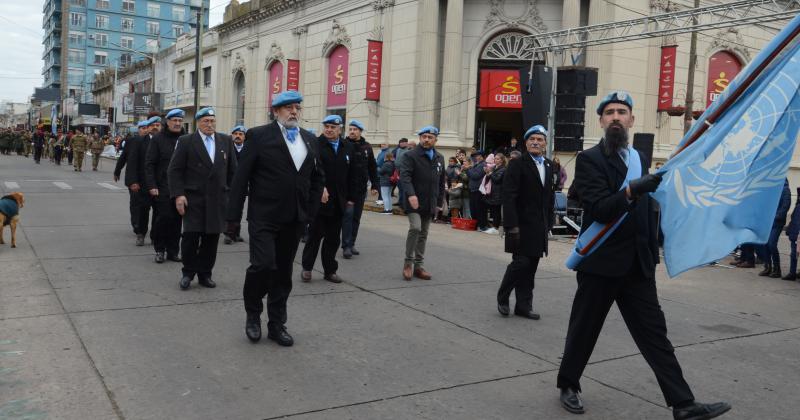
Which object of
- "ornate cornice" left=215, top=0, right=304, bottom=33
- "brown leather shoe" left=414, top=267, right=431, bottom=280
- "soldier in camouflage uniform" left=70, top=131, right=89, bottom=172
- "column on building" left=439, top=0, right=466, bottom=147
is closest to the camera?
"brown leather shoe" left=414, top=267, right=431, bottom=280

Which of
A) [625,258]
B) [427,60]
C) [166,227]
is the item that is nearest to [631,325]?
[625,258]

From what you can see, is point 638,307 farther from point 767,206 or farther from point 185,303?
point 185,303

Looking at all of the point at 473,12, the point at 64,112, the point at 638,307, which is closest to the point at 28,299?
the point at 638,307

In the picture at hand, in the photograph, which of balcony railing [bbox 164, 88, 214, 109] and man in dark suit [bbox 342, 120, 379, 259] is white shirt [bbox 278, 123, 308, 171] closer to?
man in dark suit [bbox 342, 120, 379, 259]

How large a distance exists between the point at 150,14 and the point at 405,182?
303 ft

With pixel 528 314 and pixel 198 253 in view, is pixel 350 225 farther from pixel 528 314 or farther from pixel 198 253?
pixel 528 314

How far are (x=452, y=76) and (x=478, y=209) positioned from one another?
915cm

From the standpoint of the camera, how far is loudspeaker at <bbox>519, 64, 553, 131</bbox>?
1503cm

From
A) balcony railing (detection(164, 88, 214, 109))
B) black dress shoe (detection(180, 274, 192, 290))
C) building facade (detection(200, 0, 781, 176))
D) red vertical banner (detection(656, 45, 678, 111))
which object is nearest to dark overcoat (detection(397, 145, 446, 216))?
black dress shoe (detection(180, 274, 192, 290))

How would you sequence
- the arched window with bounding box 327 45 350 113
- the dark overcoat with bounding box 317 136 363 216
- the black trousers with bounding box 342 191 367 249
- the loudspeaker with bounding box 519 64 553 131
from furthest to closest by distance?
the arched window with bounding box 327 45 350 113 → the loudspeaker with bounding box 519 64 553 131 → the black trousers with bounding box 342 191 367 249 → the dark overcoat with bounding box 317 136 363 216

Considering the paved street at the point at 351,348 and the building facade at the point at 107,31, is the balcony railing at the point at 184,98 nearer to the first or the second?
the paved street at the point at 351,348

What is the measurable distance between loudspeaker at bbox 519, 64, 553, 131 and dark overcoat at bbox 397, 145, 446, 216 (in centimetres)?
694

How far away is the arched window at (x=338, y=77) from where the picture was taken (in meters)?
28.8

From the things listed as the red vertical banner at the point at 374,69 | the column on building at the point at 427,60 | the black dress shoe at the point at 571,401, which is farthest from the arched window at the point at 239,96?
the black dress shoe at the point at 571,401
